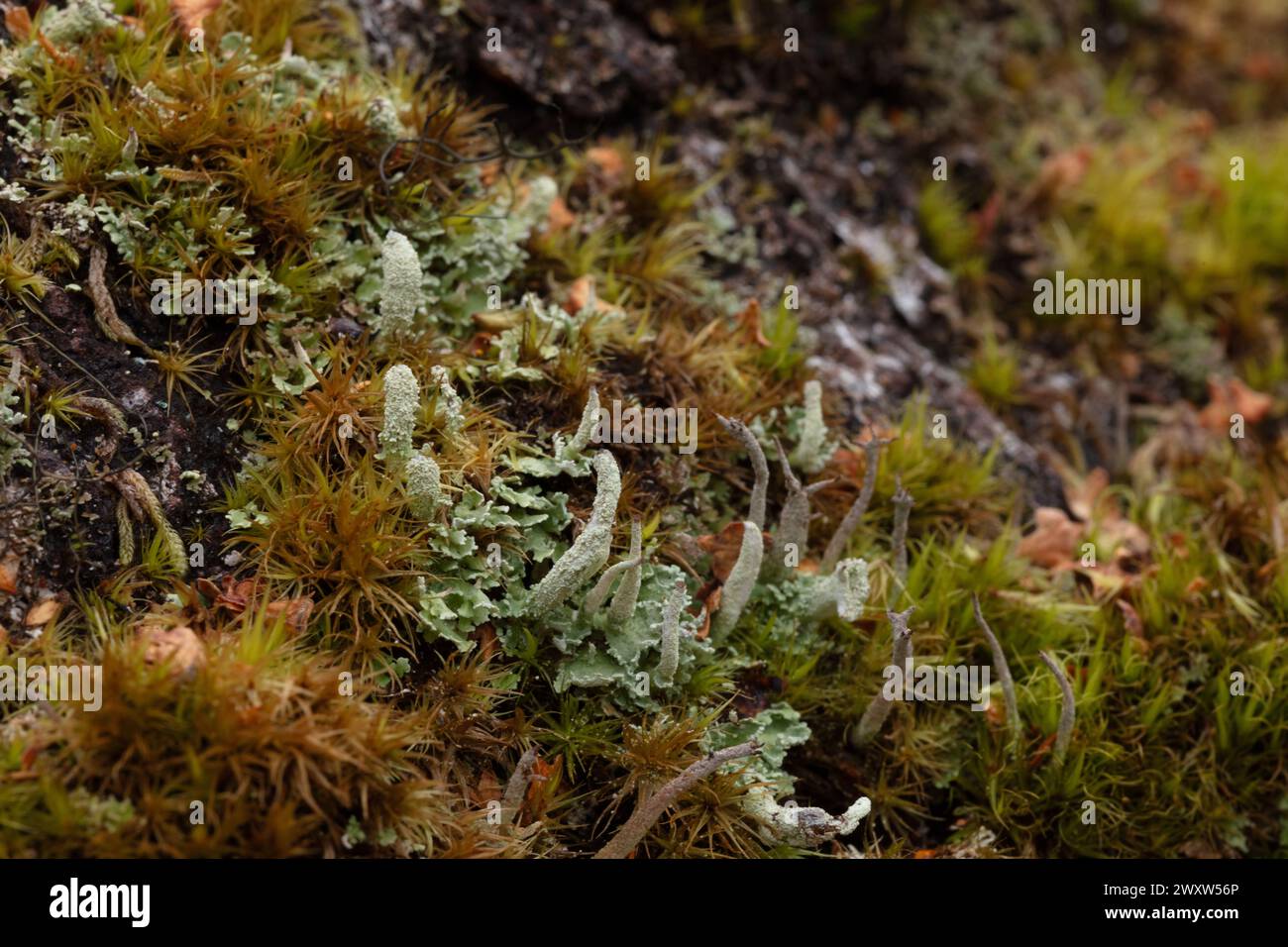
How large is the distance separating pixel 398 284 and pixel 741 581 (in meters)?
1.46

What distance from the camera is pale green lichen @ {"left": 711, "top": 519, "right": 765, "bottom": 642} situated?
10.8 ft

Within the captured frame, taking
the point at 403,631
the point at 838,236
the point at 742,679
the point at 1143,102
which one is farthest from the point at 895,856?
the point at 1143,102

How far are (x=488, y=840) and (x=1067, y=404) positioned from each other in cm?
346

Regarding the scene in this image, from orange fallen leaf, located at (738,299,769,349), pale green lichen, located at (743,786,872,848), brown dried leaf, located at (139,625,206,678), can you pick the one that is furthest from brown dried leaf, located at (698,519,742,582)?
brown dried leaf, located at (139,625,206,678)

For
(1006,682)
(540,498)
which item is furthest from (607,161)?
(1006,682)

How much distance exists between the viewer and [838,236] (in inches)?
195

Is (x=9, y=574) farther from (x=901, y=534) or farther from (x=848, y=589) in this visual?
(x=901, y=534)

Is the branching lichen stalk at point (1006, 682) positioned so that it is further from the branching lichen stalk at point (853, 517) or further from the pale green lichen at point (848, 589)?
the branching lichen stalk at point (853, 517)

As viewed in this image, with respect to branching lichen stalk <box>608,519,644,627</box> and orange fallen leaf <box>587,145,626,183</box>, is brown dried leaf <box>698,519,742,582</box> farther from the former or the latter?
orange fallen leaf <box>587,145,626,183</box>

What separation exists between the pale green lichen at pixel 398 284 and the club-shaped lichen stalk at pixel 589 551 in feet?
2.84

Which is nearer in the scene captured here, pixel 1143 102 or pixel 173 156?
pixel 173 156

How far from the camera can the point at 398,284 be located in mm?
3396

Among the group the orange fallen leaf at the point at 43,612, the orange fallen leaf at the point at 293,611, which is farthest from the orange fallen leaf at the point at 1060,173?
the orange fallen leaf at the point at 43,612
